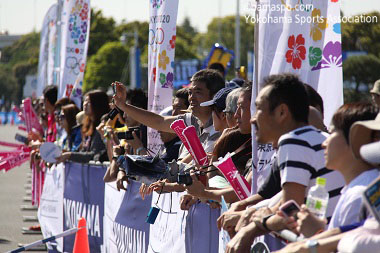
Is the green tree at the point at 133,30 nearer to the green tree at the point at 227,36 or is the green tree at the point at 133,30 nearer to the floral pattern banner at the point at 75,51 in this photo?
the green tree at the point at 227,36

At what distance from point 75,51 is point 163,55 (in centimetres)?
589

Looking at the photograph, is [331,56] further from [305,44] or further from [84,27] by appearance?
[84,27]

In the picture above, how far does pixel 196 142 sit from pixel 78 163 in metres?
4.89

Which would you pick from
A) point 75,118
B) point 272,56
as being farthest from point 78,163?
point 272,56

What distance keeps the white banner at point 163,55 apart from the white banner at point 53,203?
9.14 feet

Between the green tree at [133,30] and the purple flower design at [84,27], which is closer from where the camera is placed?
the purple flower design at [84,27]

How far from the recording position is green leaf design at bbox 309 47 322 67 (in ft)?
19.9

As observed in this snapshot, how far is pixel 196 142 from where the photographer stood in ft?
20.1

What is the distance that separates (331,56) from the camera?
625cm

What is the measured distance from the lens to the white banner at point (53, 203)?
1136cm

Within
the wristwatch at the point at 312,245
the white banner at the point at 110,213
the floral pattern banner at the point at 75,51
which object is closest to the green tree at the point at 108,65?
the floral pattern banner at the point at 75,51

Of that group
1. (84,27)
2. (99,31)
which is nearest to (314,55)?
(84,27)

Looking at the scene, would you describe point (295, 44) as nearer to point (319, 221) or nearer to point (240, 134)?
point (240, 134)

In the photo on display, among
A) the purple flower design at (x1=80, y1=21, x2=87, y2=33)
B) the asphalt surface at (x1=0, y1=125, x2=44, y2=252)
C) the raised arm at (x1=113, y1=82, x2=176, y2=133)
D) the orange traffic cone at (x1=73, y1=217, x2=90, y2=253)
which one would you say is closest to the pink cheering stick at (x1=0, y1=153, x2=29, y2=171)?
the asphalt surface at (x1=0, y1=125, x2=44, y2=252)
